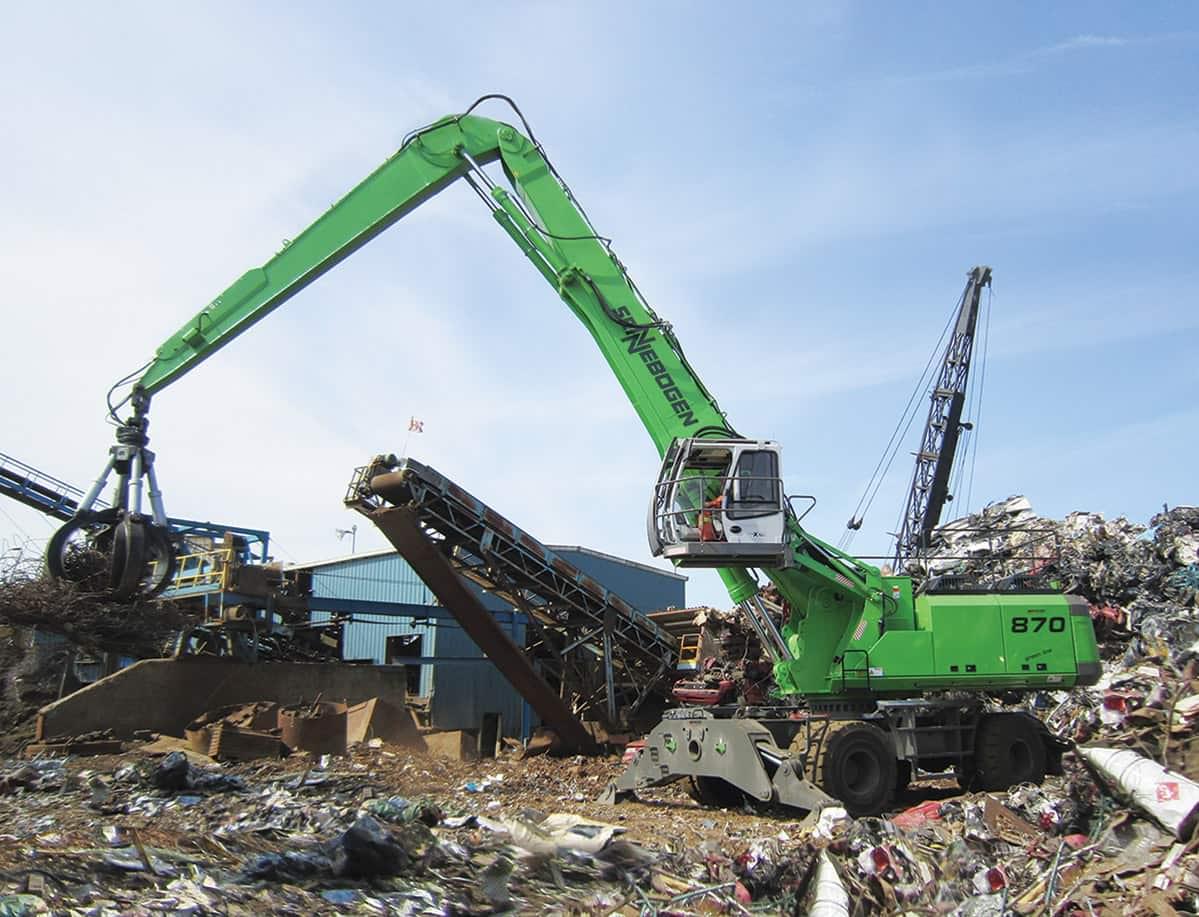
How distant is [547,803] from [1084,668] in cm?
669

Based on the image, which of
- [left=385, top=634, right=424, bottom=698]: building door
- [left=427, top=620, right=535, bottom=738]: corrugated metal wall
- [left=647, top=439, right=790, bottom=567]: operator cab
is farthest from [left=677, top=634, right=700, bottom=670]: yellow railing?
[left=385, top=634, right=424, bottom=698]: building door

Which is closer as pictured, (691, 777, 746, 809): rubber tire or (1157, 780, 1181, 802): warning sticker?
(1157, 780, 1181, 802): warning sticker

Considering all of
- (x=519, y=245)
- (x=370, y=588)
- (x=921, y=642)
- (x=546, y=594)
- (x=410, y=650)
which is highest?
(x=519, y=245)

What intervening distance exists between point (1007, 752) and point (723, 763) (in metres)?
3.75

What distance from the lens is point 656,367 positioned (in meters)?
12.7

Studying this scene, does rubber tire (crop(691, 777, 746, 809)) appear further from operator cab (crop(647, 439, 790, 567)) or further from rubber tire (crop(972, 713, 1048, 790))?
rubber tire (crop(972, 713, 1048, 790))

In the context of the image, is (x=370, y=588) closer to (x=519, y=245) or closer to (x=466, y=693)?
(x=466, y=693)

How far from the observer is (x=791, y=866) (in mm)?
7285

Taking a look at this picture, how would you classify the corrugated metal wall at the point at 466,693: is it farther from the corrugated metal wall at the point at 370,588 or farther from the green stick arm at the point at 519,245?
the green stick arm at the point at 519,245

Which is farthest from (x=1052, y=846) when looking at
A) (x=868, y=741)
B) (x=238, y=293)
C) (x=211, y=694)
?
(x=211, y=694)

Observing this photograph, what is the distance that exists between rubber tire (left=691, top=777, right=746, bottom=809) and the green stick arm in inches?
166

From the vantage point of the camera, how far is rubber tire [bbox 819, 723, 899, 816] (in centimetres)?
1073

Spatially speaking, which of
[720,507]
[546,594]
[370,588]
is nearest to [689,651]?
[546,594]

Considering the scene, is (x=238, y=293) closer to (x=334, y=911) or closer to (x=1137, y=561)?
(x=334, y=911)
